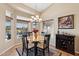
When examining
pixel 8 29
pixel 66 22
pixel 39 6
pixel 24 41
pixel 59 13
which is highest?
pixel 39 6

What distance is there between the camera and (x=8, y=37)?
121 inches

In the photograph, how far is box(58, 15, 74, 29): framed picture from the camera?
3200mm

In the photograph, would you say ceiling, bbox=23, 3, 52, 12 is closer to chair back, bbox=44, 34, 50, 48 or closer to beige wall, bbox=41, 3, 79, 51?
beige wall, bbox=41, 3, 79, 51

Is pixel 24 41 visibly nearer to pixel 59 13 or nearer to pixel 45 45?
pixel 45 45

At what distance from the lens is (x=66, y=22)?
11.1ft

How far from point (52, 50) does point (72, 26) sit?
85 centimetres

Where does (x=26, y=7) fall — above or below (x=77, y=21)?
above

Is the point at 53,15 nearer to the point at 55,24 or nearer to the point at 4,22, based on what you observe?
the point at 55,24

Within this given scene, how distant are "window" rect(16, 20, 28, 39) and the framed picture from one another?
2.78 feet

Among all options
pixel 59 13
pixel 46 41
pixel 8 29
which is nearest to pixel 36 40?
pixel 46 41

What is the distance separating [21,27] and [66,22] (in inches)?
46.8

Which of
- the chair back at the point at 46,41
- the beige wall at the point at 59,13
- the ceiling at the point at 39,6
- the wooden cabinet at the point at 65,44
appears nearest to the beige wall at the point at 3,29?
the ceiling at the point at 39,6

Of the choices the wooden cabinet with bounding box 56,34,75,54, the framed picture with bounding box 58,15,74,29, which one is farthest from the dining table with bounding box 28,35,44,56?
the framed picture with bounding box 58,15,74,29

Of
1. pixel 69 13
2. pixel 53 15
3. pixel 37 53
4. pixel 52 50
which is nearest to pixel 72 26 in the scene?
pixel 69 13
